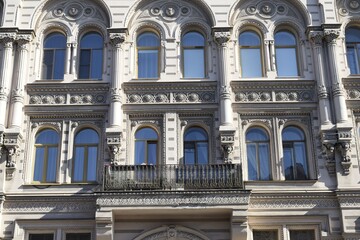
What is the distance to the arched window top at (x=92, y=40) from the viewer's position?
2586 cm

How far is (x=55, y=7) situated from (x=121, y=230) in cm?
1082

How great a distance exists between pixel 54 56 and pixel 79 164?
5237mm

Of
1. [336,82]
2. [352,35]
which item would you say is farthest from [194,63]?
[352,35]

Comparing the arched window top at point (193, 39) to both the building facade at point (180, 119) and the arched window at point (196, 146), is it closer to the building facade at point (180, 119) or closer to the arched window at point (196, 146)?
the building facade at point (180, 119)

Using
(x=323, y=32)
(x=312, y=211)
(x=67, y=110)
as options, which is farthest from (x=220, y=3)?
(x=312, y=211)

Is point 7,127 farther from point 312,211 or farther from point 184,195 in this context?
point 312,211

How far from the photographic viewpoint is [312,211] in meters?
22.5

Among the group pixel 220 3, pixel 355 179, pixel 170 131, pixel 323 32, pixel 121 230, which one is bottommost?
pixel 121 230

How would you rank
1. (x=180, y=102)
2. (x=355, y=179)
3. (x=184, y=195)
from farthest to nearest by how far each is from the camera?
(x=180, y=102) < (x=355, y=179) < (x=184, y=195)

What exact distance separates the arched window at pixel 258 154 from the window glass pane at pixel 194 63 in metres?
3.45

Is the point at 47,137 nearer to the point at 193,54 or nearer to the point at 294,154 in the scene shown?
the point at 193,54

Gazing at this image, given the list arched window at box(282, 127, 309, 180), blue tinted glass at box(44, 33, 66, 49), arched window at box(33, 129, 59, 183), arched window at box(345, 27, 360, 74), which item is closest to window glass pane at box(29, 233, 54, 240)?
arched window at box(33, 129, 59, 183)

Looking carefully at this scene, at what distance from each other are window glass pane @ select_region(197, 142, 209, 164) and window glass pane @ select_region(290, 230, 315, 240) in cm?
446

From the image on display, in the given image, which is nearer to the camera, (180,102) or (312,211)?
(312,211)
